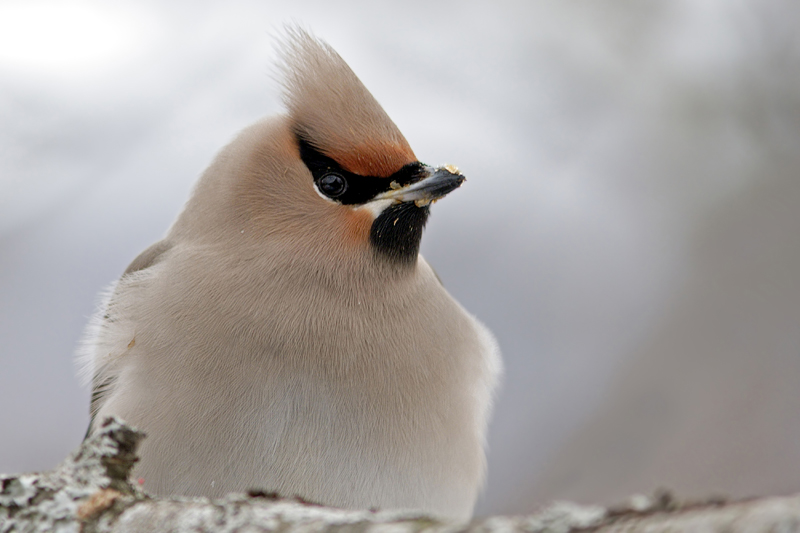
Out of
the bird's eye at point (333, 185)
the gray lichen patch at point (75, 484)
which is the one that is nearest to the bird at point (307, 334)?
the bird's eye at point (333, 185)

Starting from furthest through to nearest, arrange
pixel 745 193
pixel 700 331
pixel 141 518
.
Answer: pixel 745 193 → pixel 700 331 → pixel 141 518

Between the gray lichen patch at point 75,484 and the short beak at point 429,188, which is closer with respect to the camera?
the gray lichen patch at point 75,484

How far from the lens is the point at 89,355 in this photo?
2316mm

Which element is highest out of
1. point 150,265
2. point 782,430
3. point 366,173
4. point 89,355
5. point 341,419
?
point 366,173

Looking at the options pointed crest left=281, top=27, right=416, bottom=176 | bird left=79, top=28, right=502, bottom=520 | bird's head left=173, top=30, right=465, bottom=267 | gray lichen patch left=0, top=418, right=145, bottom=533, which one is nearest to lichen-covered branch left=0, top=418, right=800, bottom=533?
gray lichen patch left=0, top=418, right=145, bottom=533

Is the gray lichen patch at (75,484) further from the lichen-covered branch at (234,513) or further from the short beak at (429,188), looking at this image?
the short beak at (429,188)

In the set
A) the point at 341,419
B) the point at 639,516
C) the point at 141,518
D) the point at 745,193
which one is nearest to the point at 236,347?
the point at 341,419

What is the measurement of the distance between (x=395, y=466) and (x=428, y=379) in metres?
0.26

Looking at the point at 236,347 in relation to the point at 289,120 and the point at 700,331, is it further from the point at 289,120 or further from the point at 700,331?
the point at 700,331

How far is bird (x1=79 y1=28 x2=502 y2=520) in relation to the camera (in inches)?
74.9

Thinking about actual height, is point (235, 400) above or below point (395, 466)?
above

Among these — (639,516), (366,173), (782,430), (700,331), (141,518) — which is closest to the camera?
(639,516)

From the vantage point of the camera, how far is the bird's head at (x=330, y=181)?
208cm

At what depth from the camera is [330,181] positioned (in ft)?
6.94
